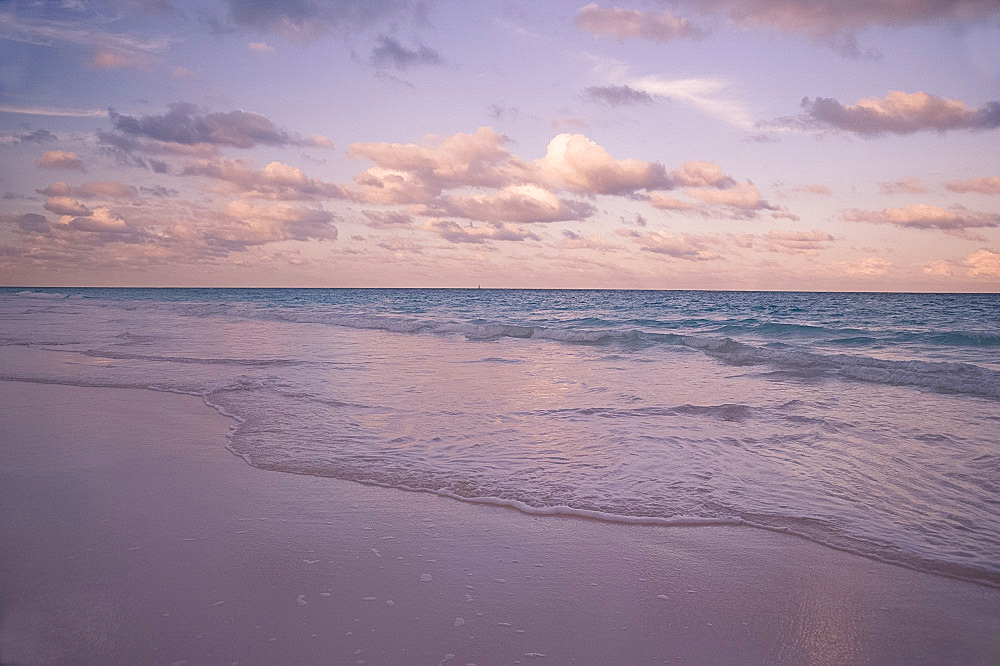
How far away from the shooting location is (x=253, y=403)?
8031mm

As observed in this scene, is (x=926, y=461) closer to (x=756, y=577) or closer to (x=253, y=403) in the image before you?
(x=756, y=577)

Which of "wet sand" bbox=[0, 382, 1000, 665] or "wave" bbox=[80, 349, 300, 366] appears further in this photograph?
"wave" bbox=[80, 349, 300, 366]

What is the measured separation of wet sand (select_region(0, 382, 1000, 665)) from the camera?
8.70ft

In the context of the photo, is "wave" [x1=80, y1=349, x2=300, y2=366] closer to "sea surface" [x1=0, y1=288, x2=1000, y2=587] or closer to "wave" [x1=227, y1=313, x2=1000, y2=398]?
"sea surface" [x1=0, y1=288, x2=1000, y2=587]

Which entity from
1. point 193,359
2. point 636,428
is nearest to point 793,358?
point 636,428

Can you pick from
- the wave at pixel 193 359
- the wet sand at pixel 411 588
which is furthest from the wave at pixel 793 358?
the wet sand at pixel 411 588

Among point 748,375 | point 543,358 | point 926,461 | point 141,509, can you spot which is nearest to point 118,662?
point 141,509

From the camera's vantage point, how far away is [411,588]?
10.3ft

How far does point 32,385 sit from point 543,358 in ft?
32.1

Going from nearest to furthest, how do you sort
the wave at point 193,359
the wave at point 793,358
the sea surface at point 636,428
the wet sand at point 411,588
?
the wet sand at point 411,588 → the sea surface at point 636,428 → the wave at point 793,358 → the wave at point 193,359

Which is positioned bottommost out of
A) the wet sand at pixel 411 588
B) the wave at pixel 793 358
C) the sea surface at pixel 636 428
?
the wet sand at pixel 411 588

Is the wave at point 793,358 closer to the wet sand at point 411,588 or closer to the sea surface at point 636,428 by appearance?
the sea surface at point 636,428

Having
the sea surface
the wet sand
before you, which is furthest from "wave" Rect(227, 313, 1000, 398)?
the wet sand

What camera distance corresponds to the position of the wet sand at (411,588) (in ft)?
8.70
